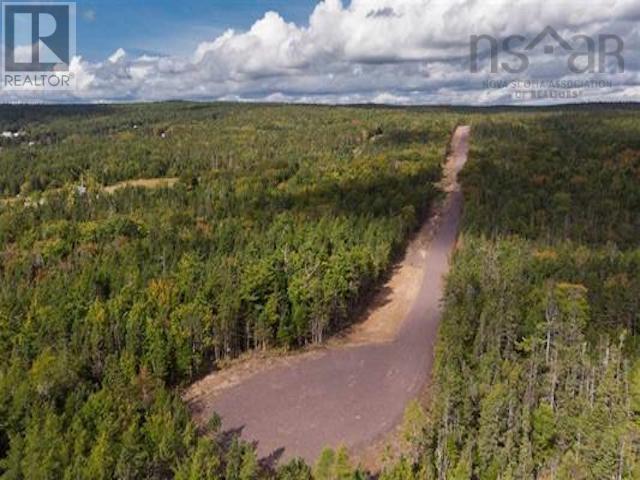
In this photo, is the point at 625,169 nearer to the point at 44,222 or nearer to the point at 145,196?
the point at 145,196

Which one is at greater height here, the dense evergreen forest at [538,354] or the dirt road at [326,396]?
the dense evergreen forest at [538,354]

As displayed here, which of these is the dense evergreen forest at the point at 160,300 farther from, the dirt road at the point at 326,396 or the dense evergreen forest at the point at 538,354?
the dense evergreen forest at the point at 538,354

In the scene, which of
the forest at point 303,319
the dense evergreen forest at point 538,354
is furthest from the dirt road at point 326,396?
the dense evergreen forest at point 538,354

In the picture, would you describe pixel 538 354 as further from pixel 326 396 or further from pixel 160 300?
pixel 160 300

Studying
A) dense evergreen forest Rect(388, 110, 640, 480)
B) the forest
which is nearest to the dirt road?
the forest

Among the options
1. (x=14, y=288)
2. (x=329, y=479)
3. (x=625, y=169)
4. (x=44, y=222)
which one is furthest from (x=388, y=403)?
(x=625, y=169)

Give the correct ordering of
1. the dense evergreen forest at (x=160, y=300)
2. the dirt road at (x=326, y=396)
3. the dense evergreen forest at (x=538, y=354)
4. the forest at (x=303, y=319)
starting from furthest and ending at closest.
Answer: the dirt road at (x=326, y=396), the dense evergreen forest at (x=538, y=354), the forest at (x=303, y=319), the dense evergreen forest at (x=160, y=300)

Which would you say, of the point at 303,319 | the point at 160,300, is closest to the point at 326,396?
the point at 303,319
